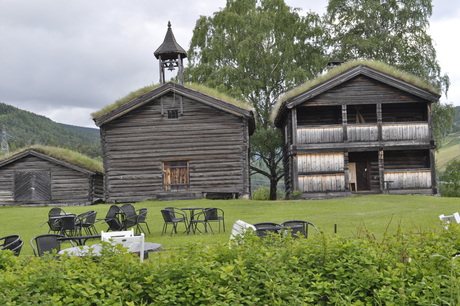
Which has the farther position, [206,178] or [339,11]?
[339,11]

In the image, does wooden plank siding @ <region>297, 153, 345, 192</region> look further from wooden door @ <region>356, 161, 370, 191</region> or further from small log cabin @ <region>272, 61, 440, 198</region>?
wooden door @ <region>356, 161, 370, 191</region>

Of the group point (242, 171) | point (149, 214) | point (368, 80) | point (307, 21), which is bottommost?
point (149, 214)

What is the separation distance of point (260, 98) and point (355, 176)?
1453 cm

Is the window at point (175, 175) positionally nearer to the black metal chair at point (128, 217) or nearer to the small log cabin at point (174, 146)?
the small log cabin at point (174, 146)

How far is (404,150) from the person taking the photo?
29391 mm

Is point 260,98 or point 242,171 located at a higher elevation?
point 260,98

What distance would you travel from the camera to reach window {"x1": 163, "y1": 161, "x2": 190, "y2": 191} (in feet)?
88.0

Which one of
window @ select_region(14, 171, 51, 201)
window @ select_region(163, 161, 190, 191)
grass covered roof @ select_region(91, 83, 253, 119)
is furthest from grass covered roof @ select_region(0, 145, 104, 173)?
window @ select_region(163, 161, 190, 191)

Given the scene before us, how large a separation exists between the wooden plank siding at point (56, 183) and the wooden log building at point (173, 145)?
8.31 feet

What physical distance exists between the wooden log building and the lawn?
78.7 inches

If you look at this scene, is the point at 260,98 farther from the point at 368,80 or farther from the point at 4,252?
the point at 4,252

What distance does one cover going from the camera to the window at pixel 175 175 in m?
26.8

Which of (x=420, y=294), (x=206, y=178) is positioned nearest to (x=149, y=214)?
(x=206, y=178)

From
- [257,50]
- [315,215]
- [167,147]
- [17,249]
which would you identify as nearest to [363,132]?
[315,215]
